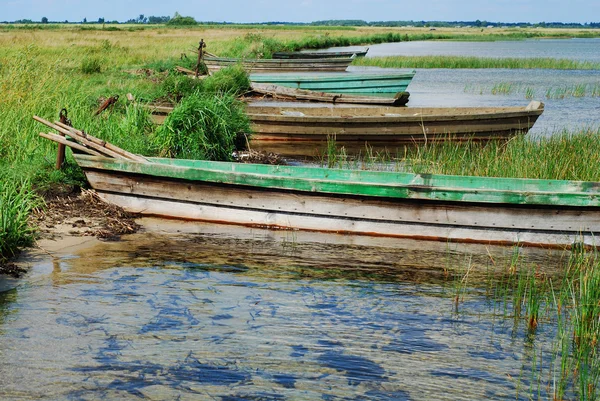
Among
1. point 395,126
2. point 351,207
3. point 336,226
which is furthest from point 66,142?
point 395,126

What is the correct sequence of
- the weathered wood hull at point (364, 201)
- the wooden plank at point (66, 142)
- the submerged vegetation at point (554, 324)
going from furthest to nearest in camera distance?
the wooden plank at point (66, 142) → the weathered wood hull at point (364, 201) → the submerged vegetation at point (554, 324)

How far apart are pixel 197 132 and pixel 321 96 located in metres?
10.0

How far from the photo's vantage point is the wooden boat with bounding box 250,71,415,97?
69.8ft

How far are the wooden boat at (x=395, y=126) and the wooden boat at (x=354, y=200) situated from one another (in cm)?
483

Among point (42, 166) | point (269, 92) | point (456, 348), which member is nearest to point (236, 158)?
point (42, 166)

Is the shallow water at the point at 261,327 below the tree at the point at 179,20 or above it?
below

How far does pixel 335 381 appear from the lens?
4578 mm

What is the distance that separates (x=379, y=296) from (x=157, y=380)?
2.36 m

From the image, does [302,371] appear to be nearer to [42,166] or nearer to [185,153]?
[42,166]

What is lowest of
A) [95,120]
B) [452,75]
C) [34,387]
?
[34,387]

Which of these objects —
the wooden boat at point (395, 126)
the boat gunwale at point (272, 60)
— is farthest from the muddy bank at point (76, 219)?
the boat gunwale at point (272, 60)

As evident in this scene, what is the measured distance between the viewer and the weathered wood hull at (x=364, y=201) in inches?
295

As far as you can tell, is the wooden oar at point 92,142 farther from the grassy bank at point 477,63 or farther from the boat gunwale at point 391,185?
the grassy bank at point 477,63

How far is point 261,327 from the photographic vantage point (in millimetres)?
5438
